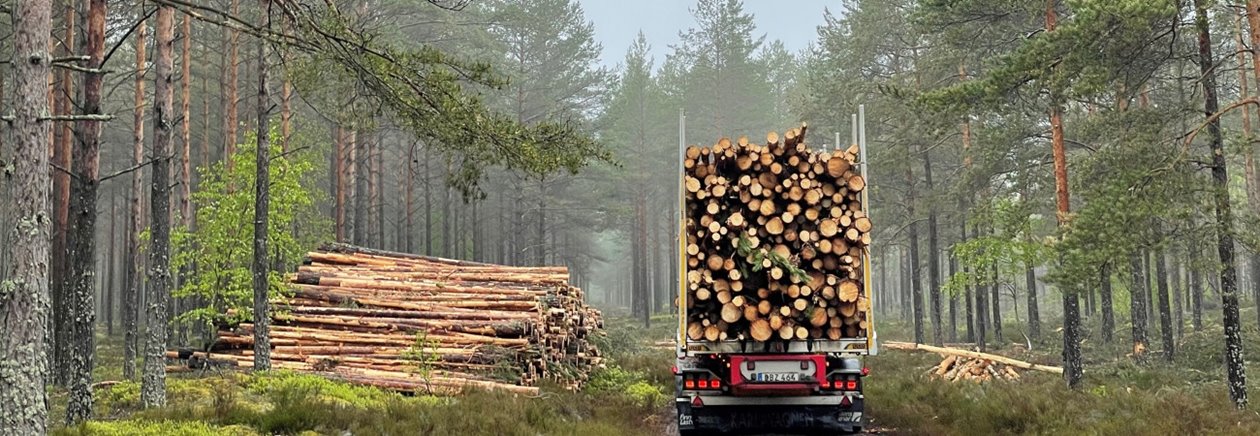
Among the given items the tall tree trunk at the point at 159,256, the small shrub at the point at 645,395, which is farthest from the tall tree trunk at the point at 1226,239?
the tall tree trunk at the point at 159,256

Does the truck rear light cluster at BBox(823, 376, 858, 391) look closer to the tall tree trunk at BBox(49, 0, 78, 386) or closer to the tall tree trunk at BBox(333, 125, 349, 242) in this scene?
the tall tree trunk at BBox(49, 0, 78, 386)

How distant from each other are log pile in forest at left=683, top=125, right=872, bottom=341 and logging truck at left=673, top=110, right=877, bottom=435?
1 centimetres

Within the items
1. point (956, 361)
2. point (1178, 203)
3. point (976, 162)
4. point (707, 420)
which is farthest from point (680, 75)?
point (707, 420)

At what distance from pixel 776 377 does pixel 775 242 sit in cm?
156

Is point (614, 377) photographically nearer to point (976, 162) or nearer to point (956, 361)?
point (956, 361)

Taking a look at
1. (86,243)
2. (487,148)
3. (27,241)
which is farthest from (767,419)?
(86,243)

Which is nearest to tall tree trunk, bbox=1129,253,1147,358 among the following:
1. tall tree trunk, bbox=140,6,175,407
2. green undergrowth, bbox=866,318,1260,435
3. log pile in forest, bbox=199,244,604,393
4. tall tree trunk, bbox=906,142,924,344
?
green undergrowth, bbox=866,318,1260,435

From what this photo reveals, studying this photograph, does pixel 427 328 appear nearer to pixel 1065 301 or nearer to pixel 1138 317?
pixel 1065 301

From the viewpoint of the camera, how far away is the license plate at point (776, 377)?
8508 millimetres

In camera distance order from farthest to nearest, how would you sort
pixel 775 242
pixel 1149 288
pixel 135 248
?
pixel 1149 288 < pixel 135 248 < pixel 775 242

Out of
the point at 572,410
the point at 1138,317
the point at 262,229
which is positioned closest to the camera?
the point at 572,410

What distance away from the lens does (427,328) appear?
1395 centimetres

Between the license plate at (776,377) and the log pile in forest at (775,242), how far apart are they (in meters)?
0.40

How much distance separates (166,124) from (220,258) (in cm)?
575
